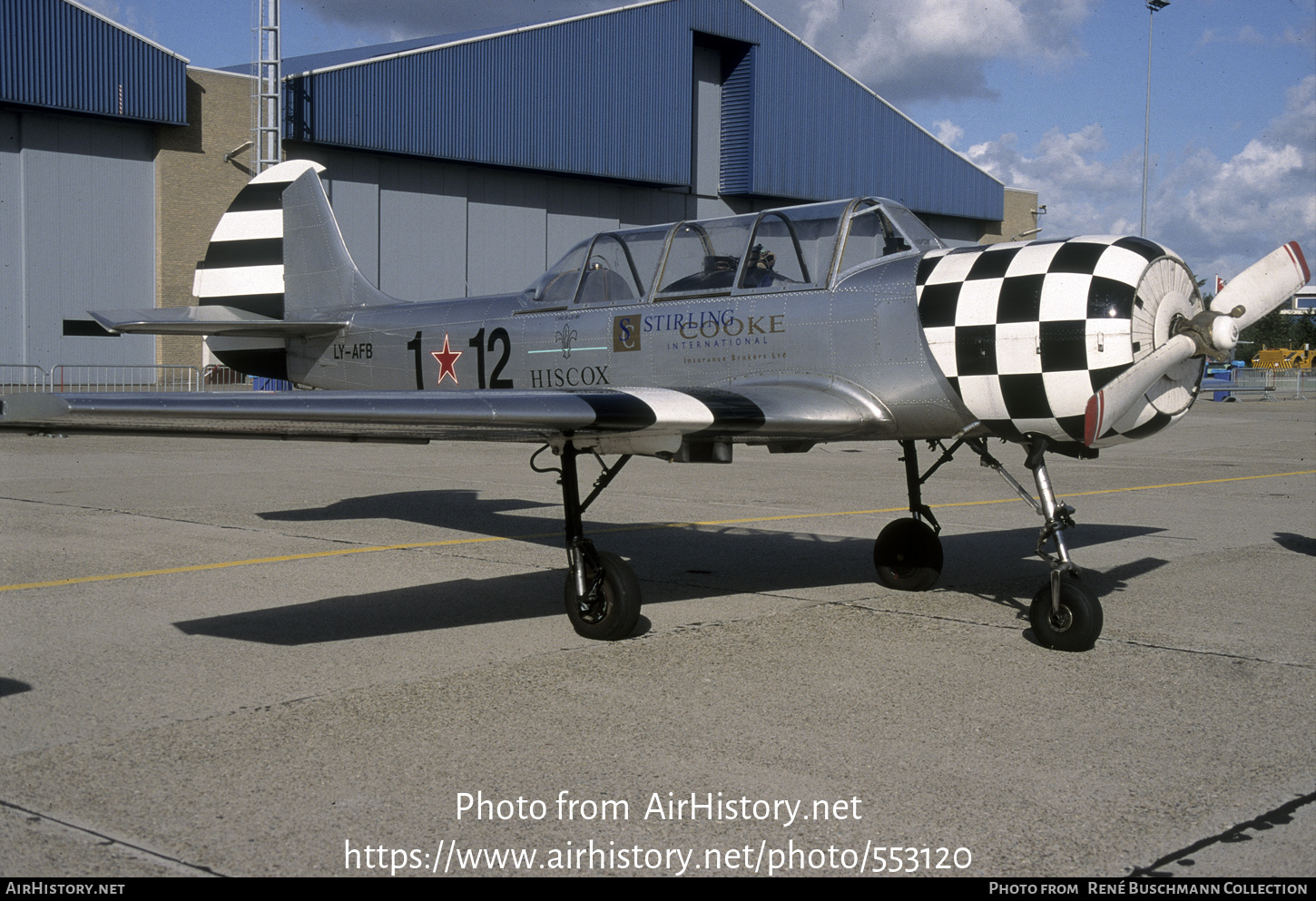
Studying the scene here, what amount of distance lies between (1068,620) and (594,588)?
7.84 feet

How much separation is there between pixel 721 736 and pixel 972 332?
271 centimetres

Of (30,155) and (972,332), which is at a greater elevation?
(30,155)

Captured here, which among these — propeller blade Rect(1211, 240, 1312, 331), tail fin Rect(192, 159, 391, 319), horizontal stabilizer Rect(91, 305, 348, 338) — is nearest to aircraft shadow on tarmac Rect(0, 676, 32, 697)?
horizontal stabilizer Rect(91, 305, 348, 338)

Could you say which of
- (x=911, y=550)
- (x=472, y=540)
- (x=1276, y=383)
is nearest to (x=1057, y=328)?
(x=911, y=550)

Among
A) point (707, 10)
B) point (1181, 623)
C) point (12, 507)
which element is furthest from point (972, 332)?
point (707, 10)

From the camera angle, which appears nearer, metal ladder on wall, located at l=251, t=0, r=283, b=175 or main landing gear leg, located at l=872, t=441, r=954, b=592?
main landing gear leg, located at l=872, t=441, r=954, b=592

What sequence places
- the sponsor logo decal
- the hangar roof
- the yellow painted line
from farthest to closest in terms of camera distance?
the hangar roof → the yellow painted line → the sponsor logo decal

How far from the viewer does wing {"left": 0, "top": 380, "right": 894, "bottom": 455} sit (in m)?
5.16

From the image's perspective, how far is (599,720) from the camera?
15.2 ft

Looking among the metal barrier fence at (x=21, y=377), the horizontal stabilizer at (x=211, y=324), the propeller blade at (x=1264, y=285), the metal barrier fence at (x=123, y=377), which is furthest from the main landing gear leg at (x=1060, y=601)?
the metal barrier fence at (x=21, y=377)

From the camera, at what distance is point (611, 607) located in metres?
6.10

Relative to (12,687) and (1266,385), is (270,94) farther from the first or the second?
(1266,385)

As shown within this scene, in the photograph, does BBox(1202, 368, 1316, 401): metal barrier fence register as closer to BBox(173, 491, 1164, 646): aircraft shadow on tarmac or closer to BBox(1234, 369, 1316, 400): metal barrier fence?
BBox(1234, 369, 1316, 400): metal barrier fence
